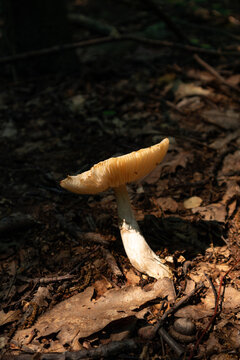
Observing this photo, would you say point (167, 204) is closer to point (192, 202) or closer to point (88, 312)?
point (192, 202)

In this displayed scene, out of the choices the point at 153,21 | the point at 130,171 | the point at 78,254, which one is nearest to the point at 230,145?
the point at 130,171

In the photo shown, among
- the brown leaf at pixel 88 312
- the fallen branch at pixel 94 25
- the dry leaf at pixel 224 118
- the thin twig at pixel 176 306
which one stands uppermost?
the fallen branch at pixel 94 25

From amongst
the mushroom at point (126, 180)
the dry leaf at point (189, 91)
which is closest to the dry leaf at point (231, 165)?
the mushroom at point (126, 180)

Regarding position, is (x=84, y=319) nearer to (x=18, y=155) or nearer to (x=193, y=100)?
(x=18, y=155)

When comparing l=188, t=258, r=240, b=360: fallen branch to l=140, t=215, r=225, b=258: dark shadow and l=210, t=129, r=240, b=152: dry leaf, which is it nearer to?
l=140, t=215, r=225, b=258: dark shadow

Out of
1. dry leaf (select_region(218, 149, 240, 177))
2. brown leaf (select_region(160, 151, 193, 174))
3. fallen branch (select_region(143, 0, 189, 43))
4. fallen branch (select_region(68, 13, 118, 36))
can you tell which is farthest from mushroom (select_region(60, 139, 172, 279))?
fallen branch (select_region(68, 13, 118, 36))

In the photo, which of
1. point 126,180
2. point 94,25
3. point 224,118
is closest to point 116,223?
point 126,180

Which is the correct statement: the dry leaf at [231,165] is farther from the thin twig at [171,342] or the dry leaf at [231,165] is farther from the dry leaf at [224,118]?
the thin twig at [171,342]
